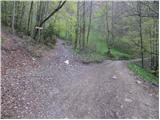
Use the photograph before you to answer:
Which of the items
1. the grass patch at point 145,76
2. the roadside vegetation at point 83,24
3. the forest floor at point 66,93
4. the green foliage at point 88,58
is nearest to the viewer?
the forest floor at point 66,93

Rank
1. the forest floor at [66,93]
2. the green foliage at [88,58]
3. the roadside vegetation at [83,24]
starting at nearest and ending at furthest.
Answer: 1. the forest floor at [66,93]
2. the green foliage at [88,58]
3. the roadside vegetation at [83,24]

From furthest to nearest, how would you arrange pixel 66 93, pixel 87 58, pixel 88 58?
pixel 88 58
pixel 87 58
pixel 66 93

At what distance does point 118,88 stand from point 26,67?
4.35 meters

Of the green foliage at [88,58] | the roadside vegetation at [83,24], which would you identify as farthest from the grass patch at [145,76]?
the green foliage at [88,58]

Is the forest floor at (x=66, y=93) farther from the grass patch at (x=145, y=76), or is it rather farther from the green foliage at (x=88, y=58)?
the green foliage at (x=88, y=58)

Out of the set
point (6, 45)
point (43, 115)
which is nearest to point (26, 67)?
point (6, 45)

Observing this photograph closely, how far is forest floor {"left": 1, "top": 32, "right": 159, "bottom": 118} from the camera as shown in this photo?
22.9 feet

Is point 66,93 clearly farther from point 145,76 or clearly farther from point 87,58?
point 87,58

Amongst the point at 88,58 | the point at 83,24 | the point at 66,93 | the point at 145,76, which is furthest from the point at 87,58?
the point at 66,93

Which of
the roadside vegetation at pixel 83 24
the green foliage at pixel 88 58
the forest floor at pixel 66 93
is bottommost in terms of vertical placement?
the forest floor at pixel 66 93

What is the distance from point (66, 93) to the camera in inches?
337

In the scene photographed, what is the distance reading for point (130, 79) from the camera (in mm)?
10797

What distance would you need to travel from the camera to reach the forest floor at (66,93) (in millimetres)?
6969

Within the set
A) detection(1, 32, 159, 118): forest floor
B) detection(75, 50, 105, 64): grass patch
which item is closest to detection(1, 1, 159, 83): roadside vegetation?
detection(75, 50, 105, 64): grass patch
